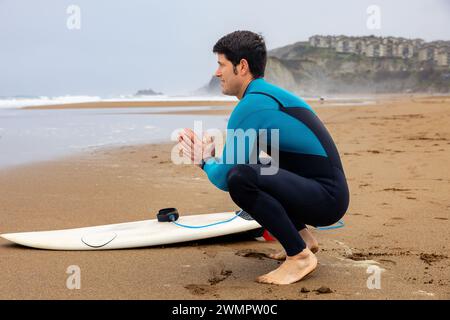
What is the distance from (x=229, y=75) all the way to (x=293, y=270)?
3.38ft

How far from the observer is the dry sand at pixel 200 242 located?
8.66 ft

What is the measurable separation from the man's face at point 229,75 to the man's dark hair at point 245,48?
0.02 metres

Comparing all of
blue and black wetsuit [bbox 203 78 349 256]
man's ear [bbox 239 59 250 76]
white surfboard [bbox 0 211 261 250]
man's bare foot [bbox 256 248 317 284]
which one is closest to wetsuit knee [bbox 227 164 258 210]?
blue and black wetsuit [bbox 203 78 349 256]

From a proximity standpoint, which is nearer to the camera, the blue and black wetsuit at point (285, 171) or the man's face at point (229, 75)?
the blue and black wetsuit at point (285, 171)

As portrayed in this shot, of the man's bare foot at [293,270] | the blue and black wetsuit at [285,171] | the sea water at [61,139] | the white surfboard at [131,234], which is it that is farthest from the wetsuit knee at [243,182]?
the sea water at [61,139]

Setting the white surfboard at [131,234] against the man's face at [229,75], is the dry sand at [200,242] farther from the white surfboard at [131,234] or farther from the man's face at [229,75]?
the man's face at [229,75]

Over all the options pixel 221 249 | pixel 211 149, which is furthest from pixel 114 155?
pixel 211 149

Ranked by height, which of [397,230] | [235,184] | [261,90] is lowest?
[397,230]

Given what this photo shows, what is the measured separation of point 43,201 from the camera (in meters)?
4.79

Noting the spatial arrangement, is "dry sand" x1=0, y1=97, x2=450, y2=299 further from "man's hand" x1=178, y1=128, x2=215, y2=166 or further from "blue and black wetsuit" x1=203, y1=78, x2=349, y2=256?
"man's hand" x1=178, y1=128, x2=215, y2=166

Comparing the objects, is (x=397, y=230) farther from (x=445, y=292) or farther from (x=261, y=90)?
(x=261, y=90)

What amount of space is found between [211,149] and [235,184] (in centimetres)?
28

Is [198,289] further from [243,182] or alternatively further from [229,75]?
[229,75]

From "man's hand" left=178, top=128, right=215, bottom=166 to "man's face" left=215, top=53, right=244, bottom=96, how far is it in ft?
0.98
